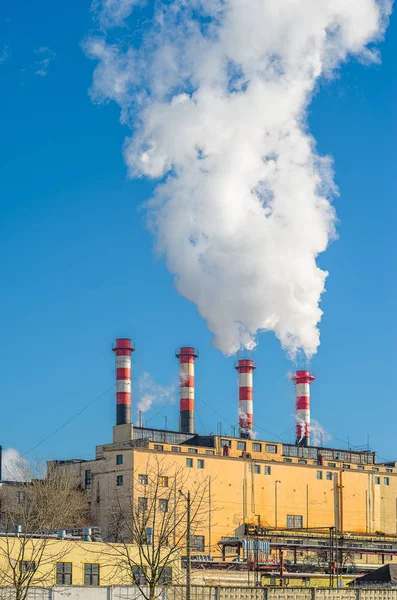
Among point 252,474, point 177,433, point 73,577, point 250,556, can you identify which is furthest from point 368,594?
point 177,433

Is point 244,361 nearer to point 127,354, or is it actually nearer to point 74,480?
point 127,354

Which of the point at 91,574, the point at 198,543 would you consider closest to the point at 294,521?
the point at 198,543

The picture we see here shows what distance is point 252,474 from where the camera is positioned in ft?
279

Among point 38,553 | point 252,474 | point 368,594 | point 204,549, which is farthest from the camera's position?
point 252,474

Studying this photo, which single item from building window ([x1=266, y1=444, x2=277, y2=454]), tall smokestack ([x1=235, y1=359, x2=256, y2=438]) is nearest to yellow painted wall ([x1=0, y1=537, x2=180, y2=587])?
building window ([x1=266, y1=444, x2=277, y2=454])

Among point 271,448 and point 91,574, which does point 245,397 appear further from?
Answer: point 91,574

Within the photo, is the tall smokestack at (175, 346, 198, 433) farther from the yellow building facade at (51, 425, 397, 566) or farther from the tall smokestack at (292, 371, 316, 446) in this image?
the tall smokestack at (292, 371, 316, 446)

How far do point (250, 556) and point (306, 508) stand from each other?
713 inches

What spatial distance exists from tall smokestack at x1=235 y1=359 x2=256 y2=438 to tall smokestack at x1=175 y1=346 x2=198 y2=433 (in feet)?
16.0

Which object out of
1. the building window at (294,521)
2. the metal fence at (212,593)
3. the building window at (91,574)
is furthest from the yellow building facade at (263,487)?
the metal fence at (212,593)

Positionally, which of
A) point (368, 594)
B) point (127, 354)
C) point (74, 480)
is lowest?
point (368, 594)

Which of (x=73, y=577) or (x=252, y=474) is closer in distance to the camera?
(x=73, y=577)

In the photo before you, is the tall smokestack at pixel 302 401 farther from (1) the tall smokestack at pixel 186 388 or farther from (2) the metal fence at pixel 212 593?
(2) the metal fence at pixel 212 593

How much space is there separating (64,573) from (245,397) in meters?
61.5
